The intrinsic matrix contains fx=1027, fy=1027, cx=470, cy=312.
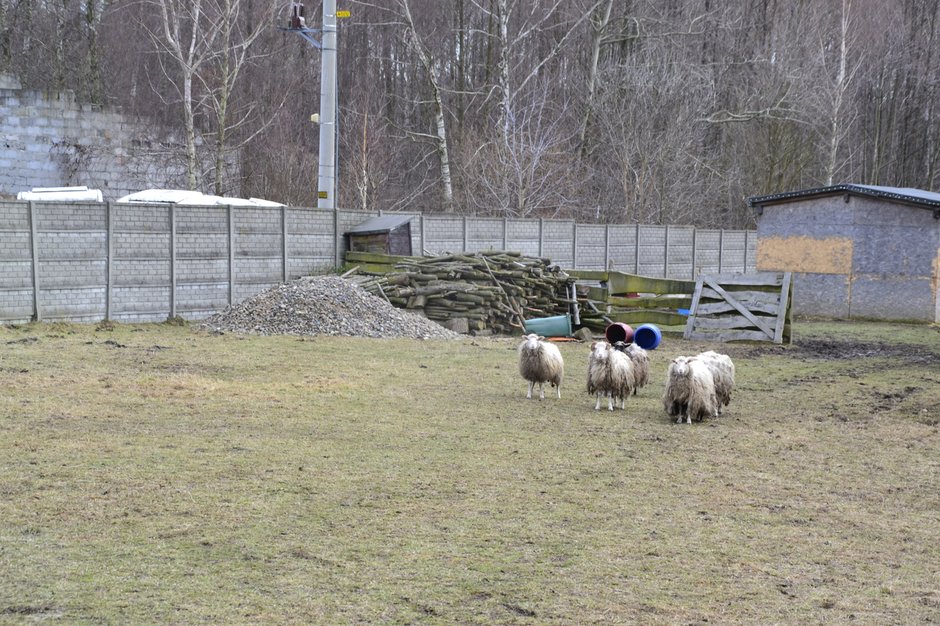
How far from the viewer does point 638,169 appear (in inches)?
1754

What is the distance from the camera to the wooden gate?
2184cm

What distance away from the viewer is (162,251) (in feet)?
74.7

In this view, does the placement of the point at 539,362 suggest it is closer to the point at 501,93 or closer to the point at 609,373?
the point at 609,373

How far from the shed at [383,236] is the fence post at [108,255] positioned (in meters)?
6.39

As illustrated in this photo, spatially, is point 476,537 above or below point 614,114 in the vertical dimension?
below

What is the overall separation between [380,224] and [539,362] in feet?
41.5

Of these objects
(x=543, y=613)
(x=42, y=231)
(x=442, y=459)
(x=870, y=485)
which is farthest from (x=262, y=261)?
(x=543, y=613)

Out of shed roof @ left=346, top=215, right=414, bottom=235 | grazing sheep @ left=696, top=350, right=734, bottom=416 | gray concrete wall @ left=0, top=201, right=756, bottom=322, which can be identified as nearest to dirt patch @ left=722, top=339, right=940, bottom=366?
grazing sheep @ left=696, top=350, right=734, bottom=416

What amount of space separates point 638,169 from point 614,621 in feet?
131

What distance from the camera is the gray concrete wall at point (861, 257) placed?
27422 millimetres

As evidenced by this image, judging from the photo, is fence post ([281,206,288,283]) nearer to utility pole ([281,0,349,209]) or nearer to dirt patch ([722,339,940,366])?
utility pole ([281,0,349,209])

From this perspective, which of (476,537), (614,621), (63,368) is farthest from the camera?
(63,368)

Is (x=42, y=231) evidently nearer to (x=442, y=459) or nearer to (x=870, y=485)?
(x=442, y=459)

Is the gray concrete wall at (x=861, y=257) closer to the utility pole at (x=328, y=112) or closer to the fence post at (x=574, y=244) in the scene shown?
the fence post at (x=574, y=244)
